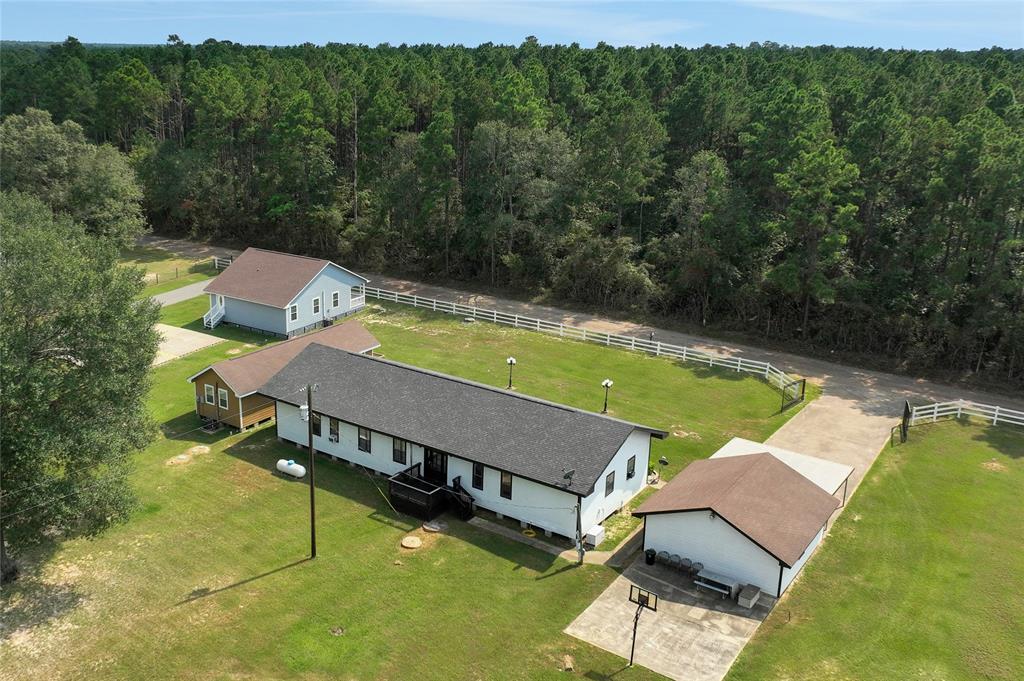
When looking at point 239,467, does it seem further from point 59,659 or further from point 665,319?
point 665,319

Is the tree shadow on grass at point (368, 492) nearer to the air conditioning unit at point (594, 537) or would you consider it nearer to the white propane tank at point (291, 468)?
the white propane tank at point (291, 468)

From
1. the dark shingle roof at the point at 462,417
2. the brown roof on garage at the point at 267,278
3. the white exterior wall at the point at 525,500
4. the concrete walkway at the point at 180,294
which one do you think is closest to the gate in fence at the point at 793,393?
the dark shingle roof at the point at 462,417

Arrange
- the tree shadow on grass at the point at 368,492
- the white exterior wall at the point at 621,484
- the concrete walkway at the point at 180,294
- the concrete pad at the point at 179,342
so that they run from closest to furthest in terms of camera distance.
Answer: the tree shadow on grass at the point at 368,492, the white exterior wall at the point at 621,484, the concrete pad at the point at 179,342, the concrete walkway at the point at 180,294

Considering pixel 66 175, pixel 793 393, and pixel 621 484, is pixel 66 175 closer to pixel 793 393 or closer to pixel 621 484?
pixel 621 484

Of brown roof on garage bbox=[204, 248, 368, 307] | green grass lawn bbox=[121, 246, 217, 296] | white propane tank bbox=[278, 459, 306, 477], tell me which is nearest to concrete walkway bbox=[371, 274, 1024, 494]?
brown roof on garage bbox=[204, 248, 368, 307]

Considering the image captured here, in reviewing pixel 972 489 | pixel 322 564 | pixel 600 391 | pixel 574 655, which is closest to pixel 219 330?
pixel 600 391

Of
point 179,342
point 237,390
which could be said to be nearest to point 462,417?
point 237,390
